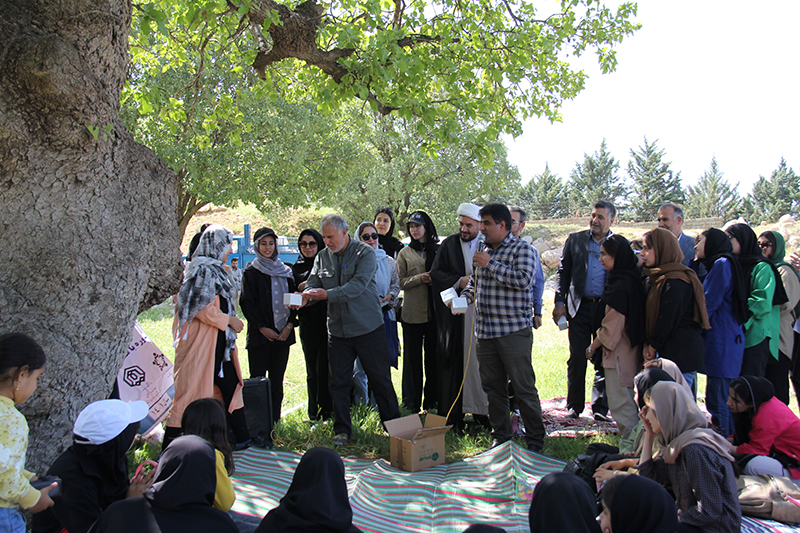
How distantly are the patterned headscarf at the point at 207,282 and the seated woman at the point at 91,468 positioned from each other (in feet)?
5.41

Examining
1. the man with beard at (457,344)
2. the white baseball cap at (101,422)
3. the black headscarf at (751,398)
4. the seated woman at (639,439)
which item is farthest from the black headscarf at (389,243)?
the white baseball cap at (101,422)

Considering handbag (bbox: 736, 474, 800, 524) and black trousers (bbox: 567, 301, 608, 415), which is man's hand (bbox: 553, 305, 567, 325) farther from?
handbag (bbox: 736, 474, 800, 524)

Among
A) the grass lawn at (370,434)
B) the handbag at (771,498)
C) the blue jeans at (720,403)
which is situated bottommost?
the grass lawn at (370,434)

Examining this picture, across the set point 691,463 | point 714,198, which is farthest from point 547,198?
point 691,463

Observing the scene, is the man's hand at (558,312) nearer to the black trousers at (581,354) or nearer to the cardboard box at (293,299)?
the black trousers at (581,354)

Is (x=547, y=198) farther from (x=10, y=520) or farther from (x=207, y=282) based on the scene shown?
(x=10, y=520)

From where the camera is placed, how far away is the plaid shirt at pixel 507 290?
4.58 m

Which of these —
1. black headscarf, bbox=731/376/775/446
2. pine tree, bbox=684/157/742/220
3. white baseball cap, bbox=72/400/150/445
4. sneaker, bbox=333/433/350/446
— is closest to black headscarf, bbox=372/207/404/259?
sneaker, bbox=333/433/350/446

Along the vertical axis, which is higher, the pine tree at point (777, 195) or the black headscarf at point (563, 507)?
the pine tree at point (777, 195)

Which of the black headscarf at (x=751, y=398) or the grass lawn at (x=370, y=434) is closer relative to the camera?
the black headscarf at (x=751, y=398)

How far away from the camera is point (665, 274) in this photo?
4348 mm

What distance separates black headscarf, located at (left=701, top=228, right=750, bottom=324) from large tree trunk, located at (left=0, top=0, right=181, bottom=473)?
476cm

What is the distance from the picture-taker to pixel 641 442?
343 centimetres

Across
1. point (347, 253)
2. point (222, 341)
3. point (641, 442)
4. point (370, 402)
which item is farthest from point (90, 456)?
point (370, 402)
